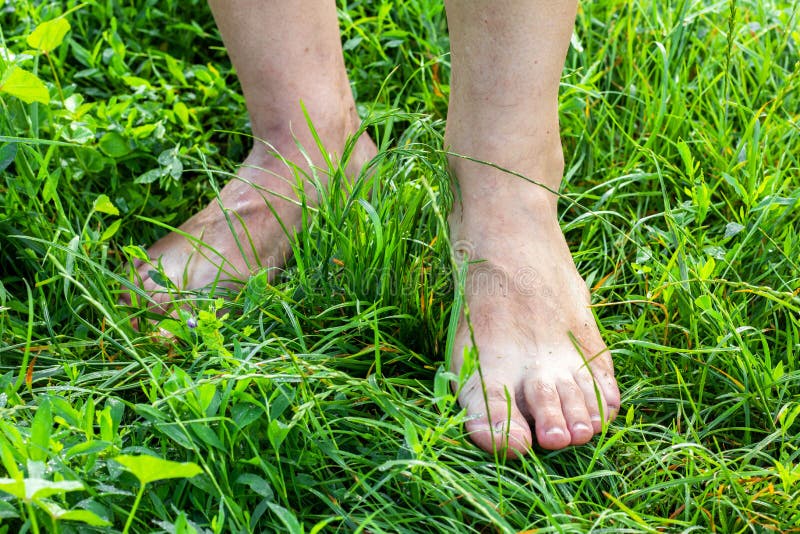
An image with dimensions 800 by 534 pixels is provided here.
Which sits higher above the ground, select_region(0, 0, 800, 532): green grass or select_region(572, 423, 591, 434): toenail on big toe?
Result: select_region(0, 0, 800, 532): green grass

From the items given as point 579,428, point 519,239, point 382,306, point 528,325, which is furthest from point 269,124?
point 579,428

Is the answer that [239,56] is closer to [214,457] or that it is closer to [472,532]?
[214,457]

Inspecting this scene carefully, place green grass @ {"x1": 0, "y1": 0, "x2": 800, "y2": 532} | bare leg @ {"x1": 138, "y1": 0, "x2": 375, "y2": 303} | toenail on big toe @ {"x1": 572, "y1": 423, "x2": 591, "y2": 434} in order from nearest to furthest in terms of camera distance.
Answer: green grass @ {"x1": 0, "y1": 0, "x2": 800, "y2": 532}, toenail on big toe @ {"x1": 572, "y1": 423, "x2": 591, "y2": 434}, bare leg @ {"x1": 138, "y1": 0, "x2": 375, "y2": 303}

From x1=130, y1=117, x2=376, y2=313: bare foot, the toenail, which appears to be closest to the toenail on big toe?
the toenail

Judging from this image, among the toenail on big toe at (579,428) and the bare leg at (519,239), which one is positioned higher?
the bare leg at (519,239)

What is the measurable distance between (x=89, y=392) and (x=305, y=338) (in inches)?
15.2

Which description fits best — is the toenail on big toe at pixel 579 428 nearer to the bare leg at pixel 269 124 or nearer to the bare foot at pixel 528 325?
the bare foot at pixel 528 325

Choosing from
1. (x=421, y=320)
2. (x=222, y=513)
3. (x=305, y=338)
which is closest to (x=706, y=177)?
(x=421, y=320)

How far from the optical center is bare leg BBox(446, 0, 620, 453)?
54.5 inches

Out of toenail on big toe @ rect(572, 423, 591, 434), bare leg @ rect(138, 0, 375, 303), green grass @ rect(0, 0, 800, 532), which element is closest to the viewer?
green grass @ rect(0, 0, 800, 532)

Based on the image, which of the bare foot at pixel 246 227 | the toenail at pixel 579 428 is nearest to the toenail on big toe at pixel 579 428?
the toenail at pixel 579 428

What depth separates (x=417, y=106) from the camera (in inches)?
82.2

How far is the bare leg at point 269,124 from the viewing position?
165 cm

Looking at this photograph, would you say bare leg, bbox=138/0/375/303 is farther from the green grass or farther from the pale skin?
the green grass
